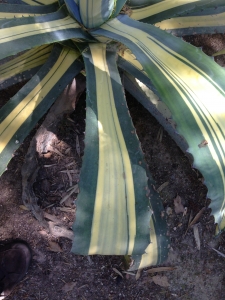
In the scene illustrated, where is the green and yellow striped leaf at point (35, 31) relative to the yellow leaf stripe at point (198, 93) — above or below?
above

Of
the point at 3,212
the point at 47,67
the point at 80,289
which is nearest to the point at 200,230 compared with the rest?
the point at 80,289

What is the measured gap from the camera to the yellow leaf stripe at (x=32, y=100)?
1021 mm

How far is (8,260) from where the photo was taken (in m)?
1.49

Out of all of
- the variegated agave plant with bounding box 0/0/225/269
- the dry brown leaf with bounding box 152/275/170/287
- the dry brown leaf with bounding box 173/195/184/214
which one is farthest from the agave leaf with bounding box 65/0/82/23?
the dry brown leaf with bounding box 152/275/170/287

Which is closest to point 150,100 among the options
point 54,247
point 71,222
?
point 71,222

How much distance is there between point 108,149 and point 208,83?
33 cm

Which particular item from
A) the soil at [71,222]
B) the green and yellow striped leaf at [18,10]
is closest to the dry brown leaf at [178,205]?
the soil at [71,222]

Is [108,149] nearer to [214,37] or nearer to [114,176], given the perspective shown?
[114,176]

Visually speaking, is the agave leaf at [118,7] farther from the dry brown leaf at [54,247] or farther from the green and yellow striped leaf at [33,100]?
the dry brown leaf at [54,247]

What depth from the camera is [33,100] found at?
108 cm

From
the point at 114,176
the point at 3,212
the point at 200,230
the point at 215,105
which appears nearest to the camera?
the point at 215,105

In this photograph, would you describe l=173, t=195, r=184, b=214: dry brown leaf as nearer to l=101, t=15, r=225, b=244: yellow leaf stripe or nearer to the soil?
the soil

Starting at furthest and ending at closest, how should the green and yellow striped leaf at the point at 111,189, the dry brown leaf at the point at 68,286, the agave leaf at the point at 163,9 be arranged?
the dry brown leaf at the point at 68,286 → the agave leaf at the point at 163,9 → the green and yellow striped leaf at the point at 111,189

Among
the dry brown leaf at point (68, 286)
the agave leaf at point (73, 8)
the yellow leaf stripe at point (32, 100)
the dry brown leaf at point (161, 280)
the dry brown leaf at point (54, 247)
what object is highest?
the agave leaf at point (73, 8)
